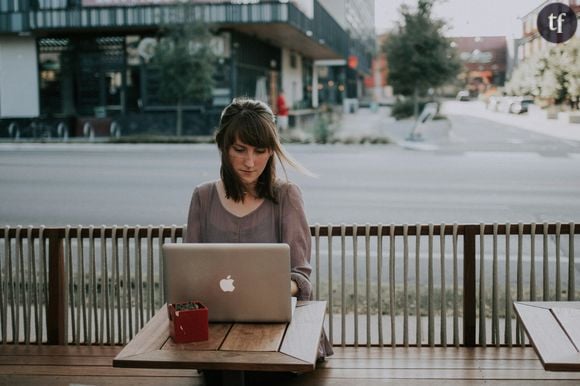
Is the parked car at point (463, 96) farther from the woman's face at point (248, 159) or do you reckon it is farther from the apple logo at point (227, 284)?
the apple logo at point (227, 284)

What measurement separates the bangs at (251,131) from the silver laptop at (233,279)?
1.99 ft

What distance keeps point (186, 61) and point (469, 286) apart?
1789 cm

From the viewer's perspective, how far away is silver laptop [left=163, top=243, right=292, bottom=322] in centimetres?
279

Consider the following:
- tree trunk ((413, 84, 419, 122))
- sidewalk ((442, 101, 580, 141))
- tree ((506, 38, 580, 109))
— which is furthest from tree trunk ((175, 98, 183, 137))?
tree ((506, 38, 580, 109))

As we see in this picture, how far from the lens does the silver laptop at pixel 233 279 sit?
9.17 ft

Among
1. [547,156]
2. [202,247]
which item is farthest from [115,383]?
[547,156]

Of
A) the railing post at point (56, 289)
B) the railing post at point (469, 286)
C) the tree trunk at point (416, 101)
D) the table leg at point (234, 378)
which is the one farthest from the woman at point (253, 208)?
the tree trunk at point (416, 101)

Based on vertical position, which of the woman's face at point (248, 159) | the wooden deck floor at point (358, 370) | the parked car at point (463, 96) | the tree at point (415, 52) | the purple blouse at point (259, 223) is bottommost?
the wooden deck floor at point (358, 370)

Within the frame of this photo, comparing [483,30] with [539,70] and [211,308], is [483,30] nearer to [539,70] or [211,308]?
[539,70]

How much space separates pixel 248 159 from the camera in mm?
3301

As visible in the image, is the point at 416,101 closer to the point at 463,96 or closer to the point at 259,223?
the point at 463,96

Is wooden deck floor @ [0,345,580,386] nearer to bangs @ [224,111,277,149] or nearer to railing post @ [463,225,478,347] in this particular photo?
railing post @ [463,225,478,347]

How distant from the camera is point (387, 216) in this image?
390 inches

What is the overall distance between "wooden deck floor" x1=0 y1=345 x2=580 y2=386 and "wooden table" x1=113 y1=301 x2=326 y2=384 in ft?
2.71
